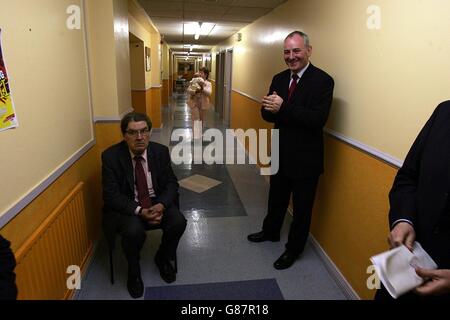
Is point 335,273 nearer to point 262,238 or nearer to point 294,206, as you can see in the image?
point 294,206

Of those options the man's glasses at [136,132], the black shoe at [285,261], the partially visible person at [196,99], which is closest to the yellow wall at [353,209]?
the black shoe at [285,261]

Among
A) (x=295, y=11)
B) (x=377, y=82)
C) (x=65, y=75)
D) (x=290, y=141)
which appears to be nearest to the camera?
(x=377, y=82)

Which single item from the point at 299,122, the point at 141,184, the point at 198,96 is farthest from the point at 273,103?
the point at 198,96

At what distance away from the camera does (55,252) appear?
1.66 meters

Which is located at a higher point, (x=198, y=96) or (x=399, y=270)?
(x=198, y=96)

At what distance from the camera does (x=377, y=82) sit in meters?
1.76

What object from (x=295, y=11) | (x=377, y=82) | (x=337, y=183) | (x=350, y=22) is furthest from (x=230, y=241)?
(x=295, y=11)

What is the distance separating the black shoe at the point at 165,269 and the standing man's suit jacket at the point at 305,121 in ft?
3.56

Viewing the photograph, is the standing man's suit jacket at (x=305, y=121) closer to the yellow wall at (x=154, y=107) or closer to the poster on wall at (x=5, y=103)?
the poster on wall at (x=5, y=103)

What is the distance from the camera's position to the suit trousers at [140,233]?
196 cm

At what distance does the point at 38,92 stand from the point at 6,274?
962mm

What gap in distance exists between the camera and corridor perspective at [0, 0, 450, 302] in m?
1.30
